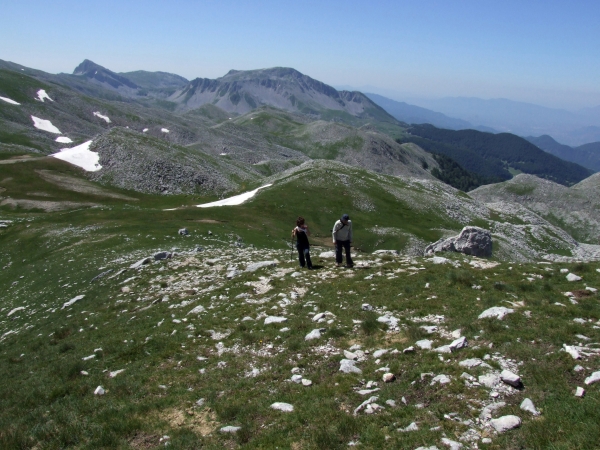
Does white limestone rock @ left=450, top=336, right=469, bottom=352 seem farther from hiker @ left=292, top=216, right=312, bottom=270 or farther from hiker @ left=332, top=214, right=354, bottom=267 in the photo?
hiker @ left=292, top=216, right=312, bottom=270

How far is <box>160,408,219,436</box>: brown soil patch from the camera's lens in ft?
32.4

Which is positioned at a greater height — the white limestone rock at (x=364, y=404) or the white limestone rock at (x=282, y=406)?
the white limestone rock at (x=364, y=404)

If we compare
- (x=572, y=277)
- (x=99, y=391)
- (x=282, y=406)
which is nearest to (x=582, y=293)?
(x=572, y=277)

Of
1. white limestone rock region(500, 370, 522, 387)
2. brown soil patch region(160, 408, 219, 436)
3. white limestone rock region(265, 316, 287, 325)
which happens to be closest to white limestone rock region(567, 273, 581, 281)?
white limestone rock region(500, 370, 522, 387)

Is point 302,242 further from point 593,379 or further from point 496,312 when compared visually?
point 593,379

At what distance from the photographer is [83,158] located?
101m

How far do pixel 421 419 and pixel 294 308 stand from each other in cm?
933

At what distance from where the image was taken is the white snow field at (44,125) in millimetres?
167875

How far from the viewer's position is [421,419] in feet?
28.2

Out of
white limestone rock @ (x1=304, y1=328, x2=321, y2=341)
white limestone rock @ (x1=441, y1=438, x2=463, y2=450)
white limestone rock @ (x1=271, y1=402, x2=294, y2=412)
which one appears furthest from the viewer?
white limestone rock @ (x1=304, y1=328, x2=321, y2=341)

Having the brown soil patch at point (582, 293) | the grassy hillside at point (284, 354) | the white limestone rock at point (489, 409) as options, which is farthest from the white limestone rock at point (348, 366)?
the brown soil patch at point (582, 293)

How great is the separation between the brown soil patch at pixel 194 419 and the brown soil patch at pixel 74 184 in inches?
3216

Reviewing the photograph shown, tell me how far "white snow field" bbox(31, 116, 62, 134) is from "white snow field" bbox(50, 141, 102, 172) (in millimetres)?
84426

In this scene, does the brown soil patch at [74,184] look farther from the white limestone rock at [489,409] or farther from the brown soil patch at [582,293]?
the white limestone rock at [489,409]
